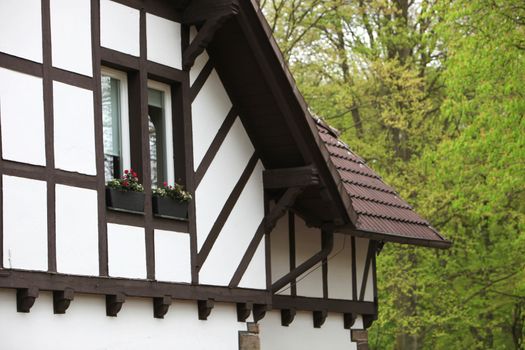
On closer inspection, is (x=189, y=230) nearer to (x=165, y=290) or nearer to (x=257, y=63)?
(x=165, y=290)

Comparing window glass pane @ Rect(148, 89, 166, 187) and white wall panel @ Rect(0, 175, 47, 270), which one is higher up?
window glass pane @ Rect(148, 89, 166, 187)

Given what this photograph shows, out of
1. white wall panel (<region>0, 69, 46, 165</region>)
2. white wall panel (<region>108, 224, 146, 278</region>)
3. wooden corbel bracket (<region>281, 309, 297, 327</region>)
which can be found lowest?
wooden corbel bracket (<region>281, 309, 297, 327</region>)

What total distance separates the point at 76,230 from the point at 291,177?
3.93 meters

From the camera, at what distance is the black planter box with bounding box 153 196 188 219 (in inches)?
504

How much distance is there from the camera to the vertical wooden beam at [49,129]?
1109cm

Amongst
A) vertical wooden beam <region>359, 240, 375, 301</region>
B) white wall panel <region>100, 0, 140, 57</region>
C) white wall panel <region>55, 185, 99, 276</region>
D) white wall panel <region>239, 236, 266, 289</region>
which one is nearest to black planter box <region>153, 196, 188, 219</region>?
white wall panel <region>55, 185, 99, 276</region>

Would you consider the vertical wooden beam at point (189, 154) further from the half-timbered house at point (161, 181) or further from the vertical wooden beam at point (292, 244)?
the vertical wooden beam at point (292, 244)

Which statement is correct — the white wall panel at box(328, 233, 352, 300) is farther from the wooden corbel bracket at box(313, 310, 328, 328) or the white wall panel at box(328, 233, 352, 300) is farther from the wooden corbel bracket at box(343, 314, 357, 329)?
the wooden corbel bracket at box(313, 310, 328, 328)

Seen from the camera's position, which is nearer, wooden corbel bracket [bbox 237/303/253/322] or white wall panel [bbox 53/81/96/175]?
white wall panel [bbox 53/81/96/175]

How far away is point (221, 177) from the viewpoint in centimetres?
1417

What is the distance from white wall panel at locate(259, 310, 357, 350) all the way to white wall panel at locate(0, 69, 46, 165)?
19.0 ft

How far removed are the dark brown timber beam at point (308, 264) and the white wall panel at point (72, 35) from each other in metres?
4.60

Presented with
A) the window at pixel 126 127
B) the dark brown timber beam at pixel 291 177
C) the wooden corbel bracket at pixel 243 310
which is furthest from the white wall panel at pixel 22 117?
the dark brown timber beam at pixel 291 177

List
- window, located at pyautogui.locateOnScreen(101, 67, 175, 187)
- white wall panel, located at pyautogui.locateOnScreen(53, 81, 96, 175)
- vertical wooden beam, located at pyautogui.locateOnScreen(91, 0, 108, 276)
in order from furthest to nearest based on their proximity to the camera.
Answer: window, located at pyautogui.locateOnScreen(101, 67, 175, 187) → vertical wooden beam, located at pyautogui.locateOnScreen(91, 0, 108, 276) → white wall panel, located at pyautogui.locateOnScreen(53, 81, 96, 175)
